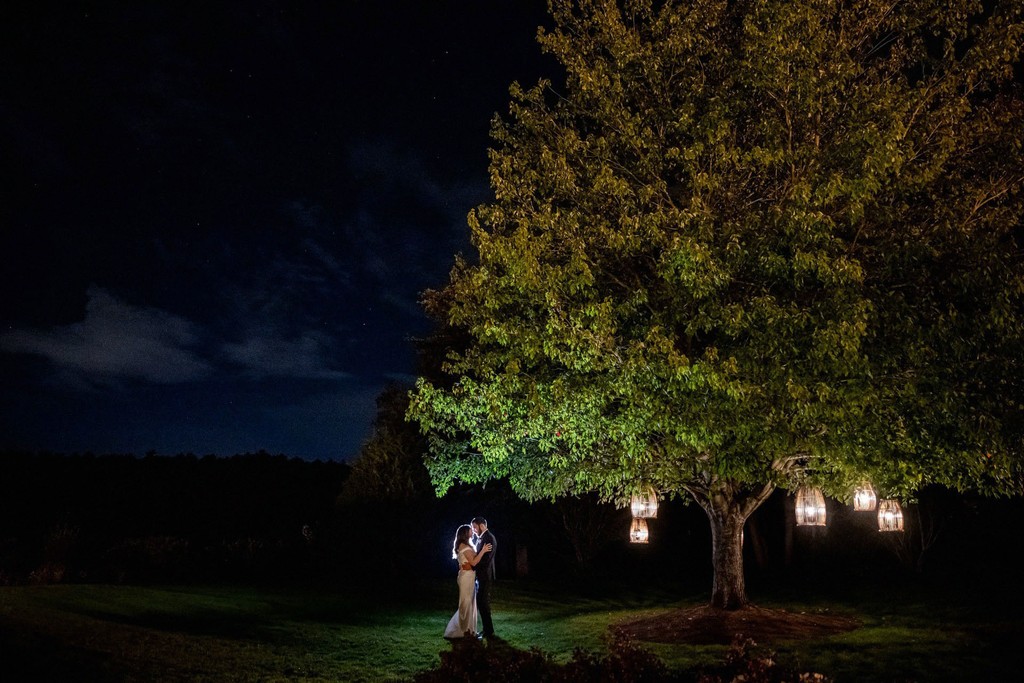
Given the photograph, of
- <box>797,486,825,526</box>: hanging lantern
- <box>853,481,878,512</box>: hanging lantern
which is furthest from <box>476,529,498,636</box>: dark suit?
<box>853,481,878,512</box>: hanging lantern

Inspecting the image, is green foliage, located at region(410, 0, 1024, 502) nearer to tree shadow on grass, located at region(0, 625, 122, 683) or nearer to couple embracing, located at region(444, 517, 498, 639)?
couple embracing, located at region(444, 517, 498, 639)

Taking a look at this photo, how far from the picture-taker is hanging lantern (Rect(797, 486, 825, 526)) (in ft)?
49.0

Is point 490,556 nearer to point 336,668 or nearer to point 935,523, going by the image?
point 336,668

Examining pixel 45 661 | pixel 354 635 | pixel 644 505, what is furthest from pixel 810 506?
pixel 45 661

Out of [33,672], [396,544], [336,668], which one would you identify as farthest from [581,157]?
[396,544]

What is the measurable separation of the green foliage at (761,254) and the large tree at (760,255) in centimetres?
5

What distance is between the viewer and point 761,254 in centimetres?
1222

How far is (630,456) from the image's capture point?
1346 cm

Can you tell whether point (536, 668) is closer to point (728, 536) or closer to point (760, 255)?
point (760, 255)

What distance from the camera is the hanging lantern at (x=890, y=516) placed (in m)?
15.4

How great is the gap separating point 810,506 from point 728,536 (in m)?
1.55

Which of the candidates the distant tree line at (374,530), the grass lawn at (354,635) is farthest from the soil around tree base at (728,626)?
the distant tree line at (374,530)

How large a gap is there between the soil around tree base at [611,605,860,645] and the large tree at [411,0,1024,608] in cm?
78

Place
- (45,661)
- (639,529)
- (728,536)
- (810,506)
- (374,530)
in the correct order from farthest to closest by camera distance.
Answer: (374,530)
(639,529)
(728,536)
(810,506)
(45,661)
